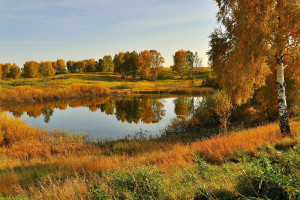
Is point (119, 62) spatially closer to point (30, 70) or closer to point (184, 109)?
point (30, 70)

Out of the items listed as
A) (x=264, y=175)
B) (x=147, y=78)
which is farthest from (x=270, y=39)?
(x=147, y=78)

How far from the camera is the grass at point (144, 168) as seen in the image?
4414 millimetres

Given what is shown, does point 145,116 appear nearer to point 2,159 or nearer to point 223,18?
point 223,18

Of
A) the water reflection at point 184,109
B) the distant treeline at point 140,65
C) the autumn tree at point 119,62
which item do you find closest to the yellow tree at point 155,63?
the distant treeline at point 140,65

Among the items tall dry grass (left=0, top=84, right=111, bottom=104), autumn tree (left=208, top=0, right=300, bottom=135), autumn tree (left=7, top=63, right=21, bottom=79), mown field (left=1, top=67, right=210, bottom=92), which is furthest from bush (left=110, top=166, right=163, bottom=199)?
autumn tree (left=7, top=63, right=21, bottom=79)

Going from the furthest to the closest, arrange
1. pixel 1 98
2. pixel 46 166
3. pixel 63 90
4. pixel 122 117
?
pixel 63 90
pixel 1 98
pixel 122 117
pixel 46 166

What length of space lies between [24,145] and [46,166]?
21.1 ft

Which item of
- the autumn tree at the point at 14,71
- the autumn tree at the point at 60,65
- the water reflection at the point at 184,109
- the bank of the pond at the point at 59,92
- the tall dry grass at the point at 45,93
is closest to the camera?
the water reflection at the point at 184,109

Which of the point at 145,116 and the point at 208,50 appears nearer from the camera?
the point at 208,50

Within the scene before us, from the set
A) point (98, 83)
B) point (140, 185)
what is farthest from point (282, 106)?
point (98, 83)

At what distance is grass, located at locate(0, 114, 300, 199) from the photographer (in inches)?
174

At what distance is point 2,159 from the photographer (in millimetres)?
10758

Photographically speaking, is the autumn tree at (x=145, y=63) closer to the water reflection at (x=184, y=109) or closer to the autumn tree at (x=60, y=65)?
the water reflection at (x=184, y=109)

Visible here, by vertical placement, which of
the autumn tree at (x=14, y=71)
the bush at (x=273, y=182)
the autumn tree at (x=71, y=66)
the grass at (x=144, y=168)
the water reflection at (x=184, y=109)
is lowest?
the water reflection at (x=184, y=109)
